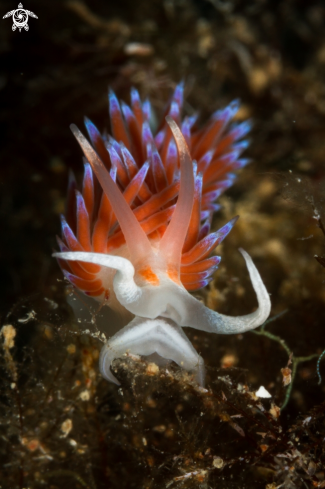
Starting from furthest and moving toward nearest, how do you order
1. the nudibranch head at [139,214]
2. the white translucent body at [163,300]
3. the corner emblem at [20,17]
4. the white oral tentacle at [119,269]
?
1. the corner emblem at [20,17]
2. the nudibranch head at [139,214]
3. the white translucent body at [163,300]
4. the white oral tentacle at [119,269]

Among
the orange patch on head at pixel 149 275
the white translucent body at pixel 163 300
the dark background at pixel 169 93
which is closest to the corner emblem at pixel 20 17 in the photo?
the dark background at pixel 169 93

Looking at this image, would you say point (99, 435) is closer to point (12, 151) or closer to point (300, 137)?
point (12, 151)

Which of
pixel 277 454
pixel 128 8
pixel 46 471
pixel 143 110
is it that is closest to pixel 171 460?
pixel 277 454

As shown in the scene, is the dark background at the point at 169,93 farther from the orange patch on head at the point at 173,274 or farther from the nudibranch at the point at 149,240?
the orange patch on head at the point at 173,274

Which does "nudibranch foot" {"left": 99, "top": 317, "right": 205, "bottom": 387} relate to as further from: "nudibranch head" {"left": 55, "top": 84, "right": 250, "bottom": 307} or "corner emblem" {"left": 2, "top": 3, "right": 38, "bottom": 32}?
"corner emblem" {"left": 2, "top": 3, "right": 38, "bottom": 32}

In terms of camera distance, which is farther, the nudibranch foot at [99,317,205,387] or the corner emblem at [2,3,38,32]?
the corner emblem at [2,3,38,32]

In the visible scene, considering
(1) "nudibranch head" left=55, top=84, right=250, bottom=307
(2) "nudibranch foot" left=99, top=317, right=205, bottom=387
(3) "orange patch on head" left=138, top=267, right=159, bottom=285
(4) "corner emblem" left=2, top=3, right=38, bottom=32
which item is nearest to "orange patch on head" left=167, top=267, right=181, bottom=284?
(1) "nudibranch head" left=55, top=84, right=250, bottom=307

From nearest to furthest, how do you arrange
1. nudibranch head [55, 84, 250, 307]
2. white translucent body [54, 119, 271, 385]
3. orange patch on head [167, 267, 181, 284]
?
white translucent body [54, 119, 271, 385], nudibranch head [55, 84, 250, 307], orange patch on head [167, 267, 181, 284]

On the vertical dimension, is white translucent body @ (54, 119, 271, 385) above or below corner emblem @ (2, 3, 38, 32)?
below
